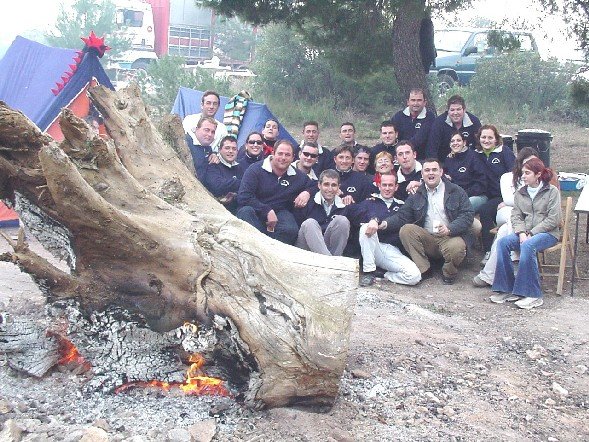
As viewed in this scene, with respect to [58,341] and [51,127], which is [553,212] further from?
[51,127]

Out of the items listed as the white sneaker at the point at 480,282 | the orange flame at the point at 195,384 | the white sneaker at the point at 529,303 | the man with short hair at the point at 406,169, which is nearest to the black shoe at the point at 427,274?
the white sneaker at the point at 480,282

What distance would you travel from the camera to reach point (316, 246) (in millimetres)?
7289

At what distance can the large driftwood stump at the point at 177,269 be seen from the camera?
3971 mm

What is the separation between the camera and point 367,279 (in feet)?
24.5

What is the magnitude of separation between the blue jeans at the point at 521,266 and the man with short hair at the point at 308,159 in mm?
2002

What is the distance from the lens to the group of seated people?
24.4ft

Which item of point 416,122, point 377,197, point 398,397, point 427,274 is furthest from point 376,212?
point 398,397

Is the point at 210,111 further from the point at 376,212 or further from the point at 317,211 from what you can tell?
the point at 376,212

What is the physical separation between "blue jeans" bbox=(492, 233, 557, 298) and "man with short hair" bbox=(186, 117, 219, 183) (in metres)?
2.92

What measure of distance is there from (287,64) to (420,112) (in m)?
10.5

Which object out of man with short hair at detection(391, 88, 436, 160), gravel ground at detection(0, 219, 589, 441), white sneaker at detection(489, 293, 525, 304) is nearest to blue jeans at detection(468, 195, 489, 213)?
man with short hair at detection(391, 88, 436, 160)

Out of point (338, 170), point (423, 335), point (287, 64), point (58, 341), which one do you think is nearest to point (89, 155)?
point (58, 341)

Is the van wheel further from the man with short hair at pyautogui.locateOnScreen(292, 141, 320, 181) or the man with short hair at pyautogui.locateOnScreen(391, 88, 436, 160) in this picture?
the man with short hair at pyautogui.locateOnScreen(292, 141, 320, 181)

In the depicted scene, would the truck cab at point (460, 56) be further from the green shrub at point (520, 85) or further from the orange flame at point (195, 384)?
the orange flame at point (195, 384)
